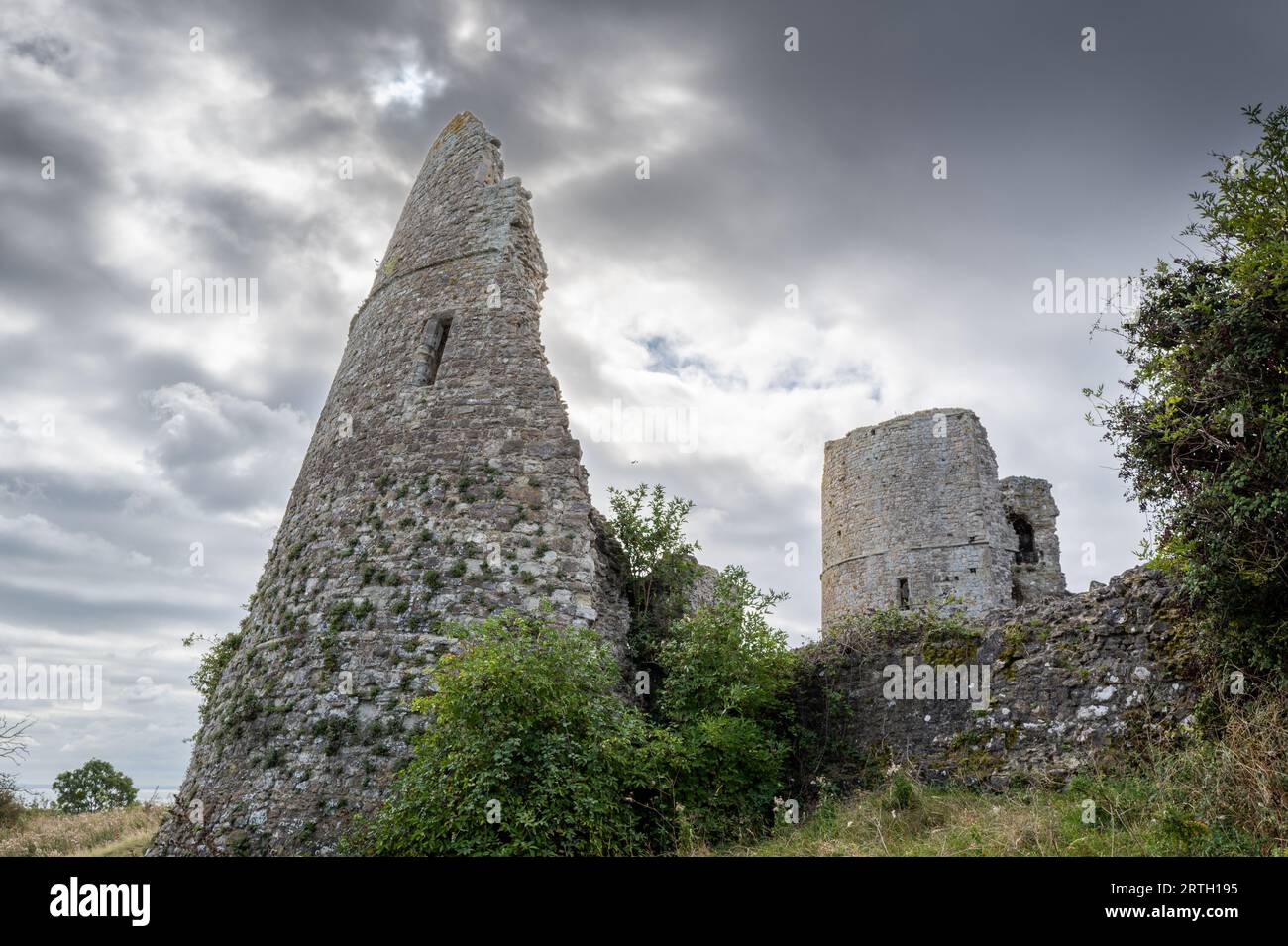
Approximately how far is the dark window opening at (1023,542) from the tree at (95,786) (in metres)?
25.7

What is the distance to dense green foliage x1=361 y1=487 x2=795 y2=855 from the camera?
7055mm

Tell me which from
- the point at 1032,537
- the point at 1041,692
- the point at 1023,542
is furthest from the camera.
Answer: the point at 1023,542

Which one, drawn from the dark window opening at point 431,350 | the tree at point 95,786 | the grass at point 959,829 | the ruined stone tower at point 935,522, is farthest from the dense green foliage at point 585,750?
the tree at point 95,786

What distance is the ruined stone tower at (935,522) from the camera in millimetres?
20500

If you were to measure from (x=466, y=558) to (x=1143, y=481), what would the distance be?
769 cm

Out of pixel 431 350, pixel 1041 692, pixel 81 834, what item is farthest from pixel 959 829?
pixel 81 834

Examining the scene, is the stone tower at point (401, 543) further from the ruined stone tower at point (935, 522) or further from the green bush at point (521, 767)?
the ruined stone tower at point (935, 522)

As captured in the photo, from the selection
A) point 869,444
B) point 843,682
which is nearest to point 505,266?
point 843,682

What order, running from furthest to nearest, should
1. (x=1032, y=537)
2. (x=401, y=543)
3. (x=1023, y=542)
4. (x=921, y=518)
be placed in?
(x=1023, y=542)
(x=1032, y=537)
(x=921, y=518)
(x=401, y=543)

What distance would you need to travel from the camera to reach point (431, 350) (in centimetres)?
1245

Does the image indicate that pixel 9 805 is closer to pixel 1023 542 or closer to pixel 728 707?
pixel 728 707

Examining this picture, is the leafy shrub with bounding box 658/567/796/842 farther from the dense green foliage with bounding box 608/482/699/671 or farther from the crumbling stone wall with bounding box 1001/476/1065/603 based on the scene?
the crumbling stone wall with bounding box 1001/476/1065/603

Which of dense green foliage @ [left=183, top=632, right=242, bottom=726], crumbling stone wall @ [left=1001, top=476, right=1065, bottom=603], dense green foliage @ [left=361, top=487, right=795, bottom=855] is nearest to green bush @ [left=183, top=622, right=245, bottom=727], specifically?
dense green foliage @ [left=183, top=632, right=242, bottom=726]

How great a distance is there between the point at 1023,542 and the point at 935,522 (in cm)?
351
